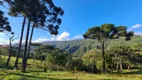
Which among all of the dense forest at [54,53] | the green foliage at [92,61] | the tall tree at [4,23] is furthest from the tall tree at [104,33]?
the tall tree at [4,23]

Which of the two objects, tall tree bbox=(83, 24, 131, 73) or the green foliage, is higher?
tall tree bbox=(83, 24, 131, 73)

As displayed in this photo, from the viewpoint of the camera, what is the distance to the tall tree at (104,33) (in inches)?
1446

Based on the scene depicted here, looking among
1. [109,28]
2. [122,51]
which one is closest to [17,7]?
[109,28]

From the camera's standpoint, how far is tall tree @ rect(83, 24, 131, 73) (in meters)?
36.7

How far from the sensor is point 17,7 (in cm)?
1838

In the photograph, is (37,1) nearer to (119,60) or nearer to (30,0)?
(30,0)

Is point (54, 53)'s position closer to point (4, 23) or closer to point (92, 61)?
point (92, 61)

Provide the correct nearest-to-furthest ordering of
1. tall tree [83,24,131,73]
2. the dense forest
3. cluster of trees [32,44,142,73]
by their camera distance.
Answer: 1. the dense forest
2. tall tree [83,24,131,73]
3. cluster of trees [32,44,142,73]

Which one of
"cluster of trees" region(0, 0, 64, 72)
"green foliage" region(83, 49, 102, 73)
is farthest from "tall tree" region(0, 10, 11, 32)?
"green foliage" region(83, 49, 102, 73)

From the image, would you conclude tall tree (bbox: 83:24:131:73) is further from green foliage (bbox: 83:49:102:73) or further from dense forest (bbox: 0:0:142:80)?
green foliage (bbox: 83:49:102:73)

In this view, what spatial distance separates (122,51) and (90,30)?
13566 millimetres

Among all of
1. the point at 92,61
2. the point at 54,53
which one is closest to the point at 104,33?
the point at 92,61

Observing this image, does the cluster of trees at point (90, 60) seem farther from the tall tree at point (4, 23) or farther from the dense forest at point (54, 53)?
the tall tree at point (4, 23)

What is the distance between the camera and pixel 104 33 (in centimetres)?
3838
